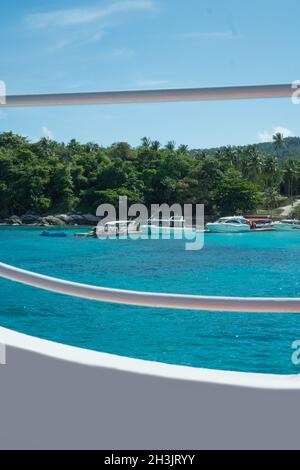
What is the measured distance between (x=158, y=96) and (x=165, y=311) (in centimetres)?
966

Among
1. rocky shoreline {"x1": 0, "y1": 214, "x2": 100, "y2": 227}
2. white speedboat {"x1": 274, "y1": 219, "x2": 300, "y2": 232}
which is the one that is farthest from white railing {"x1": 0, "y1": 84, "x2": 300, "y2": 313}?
white speedboat {"x1": 274, "y1": 219, "x2": 300, "y2": 232}

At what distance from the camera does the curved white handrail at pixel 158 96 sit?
3.02 ft

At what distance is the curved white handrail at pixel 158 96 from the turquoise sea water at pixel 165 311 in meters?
3.93

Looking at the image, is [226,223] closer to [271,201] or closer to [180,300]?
[271,201]

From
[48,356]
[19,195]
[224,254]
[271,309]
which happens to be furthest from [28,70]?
[224,254]

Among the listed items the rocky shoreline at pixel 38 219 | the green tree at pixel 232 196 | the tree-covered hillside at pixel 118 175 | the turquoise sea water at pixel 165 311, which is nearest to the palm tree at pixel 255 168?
the tree-covered hillside at pixel 118 175

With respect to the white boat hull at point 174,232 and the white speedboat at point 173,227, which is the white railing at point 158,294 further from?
the white boat hull at point 174,232

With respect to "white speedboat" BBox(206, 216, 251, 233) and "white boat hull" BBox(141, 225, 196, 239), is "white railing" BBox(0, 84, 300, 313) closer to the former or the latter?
"white boat hull" BBox(141, 225, 196, 239)

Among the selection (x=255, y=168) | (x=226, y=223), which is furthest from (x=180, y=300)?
(x=226, y=223)

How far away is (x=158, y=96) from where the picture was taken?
0.98 m

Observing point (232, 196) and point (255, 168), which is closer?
point (232, 196)

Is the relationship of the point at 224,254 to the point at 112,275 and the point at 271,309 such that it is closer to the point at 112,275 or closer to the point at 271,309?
the point at 112,275

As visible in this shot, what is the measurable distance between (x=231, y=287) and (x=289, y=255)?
354 inches

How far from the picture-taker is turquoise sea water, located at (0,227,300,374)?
288 inches
